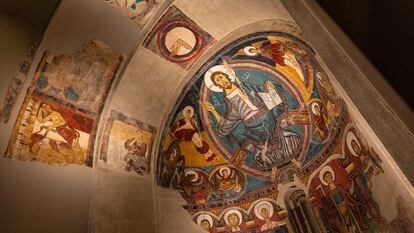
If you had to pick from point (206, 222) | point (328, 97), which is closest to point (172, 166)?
point (206, 222)

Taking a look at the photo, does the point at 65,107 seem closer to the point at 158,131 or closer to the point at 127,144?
the point at 127,144

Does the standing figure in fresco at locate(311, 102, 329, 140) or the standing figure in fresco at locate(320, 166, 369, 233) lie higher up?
the standing figure in fresco at locate(311, 102, 329, 140)

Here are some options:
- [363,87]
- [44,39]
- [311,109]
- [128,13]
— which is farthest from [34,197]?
[311,109]

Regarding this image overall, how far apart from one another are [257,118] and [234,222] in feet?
8.72

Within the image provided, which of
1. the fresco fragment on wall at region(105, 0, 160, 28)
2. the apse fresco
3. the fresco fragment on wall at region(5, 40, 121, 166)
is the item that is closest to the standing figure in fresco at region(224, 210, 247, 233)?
the apse fresco

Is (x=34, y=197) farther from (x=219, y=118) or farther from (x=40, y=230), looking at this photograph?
(x=219, y=118)

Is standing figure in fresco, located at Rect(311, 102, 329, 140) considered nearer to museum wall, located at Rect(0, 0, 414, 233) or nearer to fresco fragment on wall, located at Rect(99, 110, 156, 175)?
museum wall, located at Rect(0, 0, 414, 233)

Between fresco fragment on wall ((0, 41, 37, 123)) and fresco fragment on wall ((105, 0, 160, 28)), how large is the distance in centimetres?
158

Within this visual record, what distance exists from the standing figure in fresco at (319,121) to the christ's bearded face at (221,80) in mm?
2036

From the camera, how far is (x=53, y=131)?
566 cm

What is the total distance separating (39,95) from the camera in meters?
5.50

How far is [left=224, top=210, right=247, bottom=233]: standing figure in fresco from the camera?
761 centimetres

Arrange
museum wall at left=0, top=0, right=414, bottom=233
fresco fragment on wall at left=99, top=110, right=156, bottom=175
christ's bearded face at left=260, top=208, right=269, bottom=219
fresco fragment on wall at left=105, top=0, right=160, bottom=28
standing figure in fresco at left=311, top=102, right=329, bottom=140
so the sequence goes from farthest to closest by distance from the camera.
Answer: christ's bearded face at left=260, top=208, right=269, bottom=219 → standing figure in fresco at left=311, top=102, right=329, bottom=140 → fresco fragment on wall at left=99, top=110, right=156, bottom=175 → fresco fragment on wall at left=105, top=0, right=160, bottom=28 → museum wall at left=0, top=0, right=414, bottom=233

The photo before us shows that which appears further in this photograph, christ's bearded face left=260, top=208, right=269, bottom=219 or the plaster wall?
christ's bearded face left=260, top=208, right=269, bottom=219
